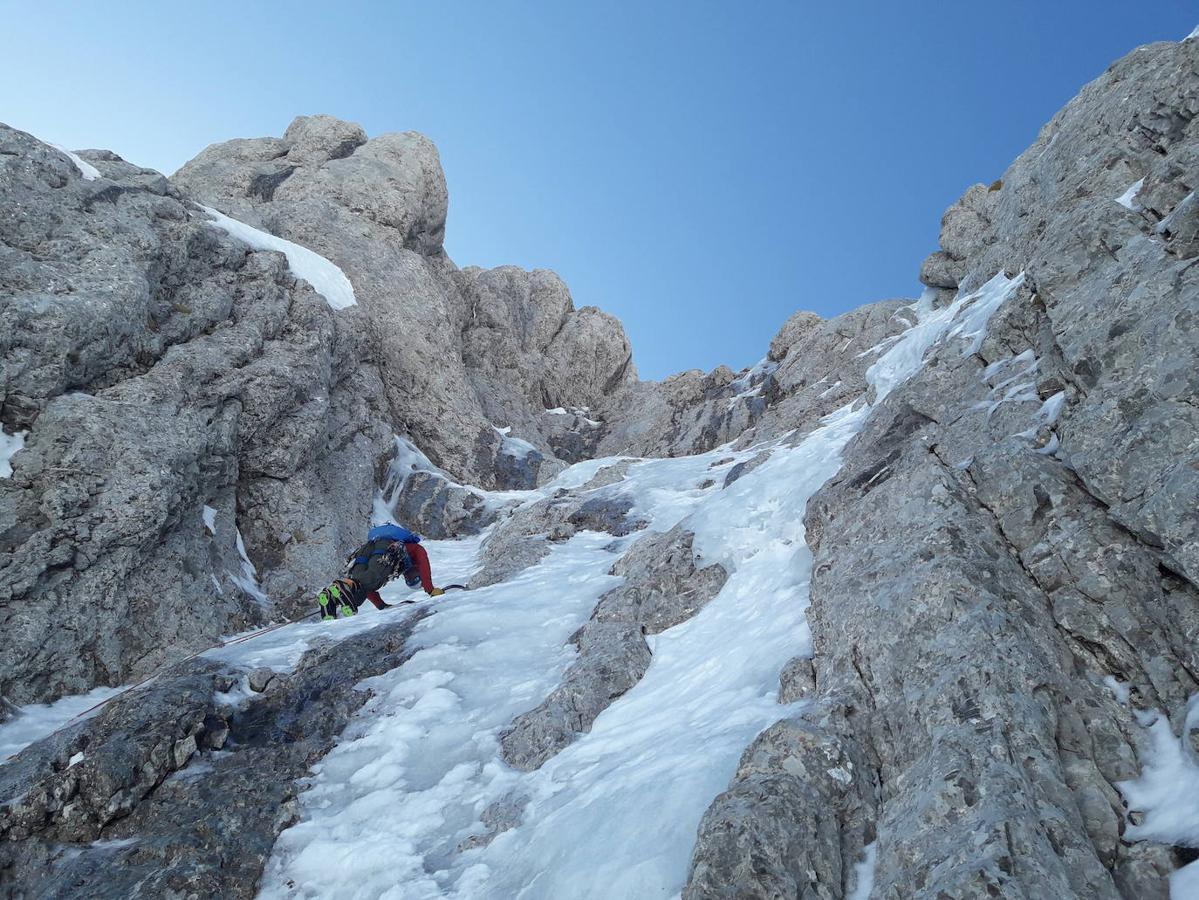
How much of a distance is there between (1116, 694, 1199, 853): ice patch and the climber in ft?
43.7

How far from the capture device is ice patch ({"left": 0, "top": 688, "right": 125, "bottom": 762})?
11.3 metres

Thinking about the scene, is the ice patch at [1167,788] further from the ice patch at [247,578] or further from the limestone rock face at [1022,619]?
the ice patch at [247,578]

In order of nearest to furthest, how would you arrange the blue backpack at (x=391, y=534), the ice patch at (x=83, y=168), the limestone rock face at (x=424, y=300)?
1. the blue backpack at (x=391, y=534)
2. the ice patch at (x=83, y=168)
3. the limestone rock face at (x=424, y=300)

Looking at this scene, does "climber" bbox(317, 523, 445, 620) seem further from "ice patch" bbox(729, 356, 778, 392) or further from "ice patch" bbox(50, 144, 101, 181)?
"ice patch" bbox(729, 356, 778, 392)

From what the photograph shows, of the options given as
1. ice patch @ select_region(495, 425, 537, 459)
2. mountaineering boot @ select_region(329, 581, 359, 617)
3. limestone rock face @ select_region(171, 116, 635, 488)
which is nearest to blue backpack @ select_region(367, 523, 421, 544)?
mountaineering boot @ select_region(329, 581, 359, 617)

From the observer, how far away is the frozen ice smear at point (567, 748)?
7125 millimetres

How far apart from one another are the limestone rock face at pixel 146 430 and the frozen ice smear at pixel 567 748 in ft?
21.6

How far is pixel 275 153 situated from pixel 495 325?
15681 mm

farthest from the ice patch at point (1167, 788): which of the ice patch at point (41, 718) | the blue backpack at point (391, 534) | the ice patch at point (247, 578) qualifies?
the ice patch at point (247, 578)

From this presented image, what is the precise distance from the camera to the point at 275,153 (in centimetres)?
4147

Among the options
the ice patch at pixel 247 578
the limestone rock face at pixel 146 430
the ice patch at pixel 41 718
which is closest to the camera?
the ice patch at pixel 41 718

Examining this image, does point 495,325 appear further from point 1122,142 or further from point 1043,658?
point 1043,658

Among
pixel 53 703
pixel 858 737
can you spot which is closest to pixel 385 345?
pixel 53 703

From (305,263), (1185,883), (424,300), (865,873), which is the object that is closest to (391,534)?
(865,873)
